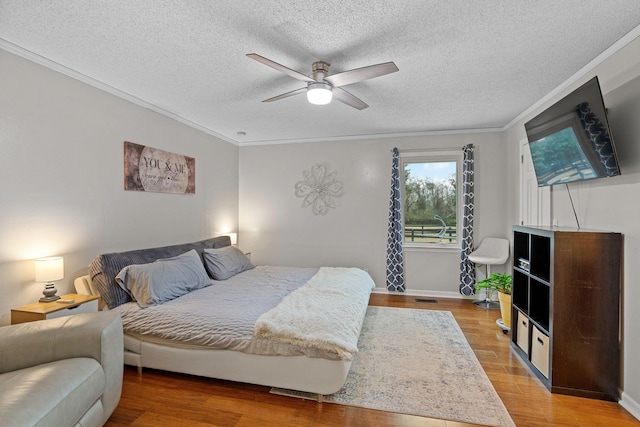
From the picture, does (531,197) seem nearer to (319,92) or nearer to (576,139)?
(576,139)

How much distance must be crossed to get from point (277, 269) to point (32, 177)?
266 centimetres

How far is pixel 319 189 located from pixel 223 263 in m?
2.07

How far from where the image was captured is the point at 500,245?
14.5 ft

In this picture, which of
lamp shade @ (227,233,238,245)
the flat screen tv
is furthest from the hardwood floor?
lamp shade @ (227,233,238,245)

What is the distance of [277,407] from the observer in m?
2.15

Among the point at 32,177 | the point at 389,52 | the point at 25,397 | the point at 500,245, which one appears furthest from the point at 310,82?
the point at 500,245

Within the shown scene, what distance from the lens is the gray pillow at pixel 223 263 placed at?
148 inches

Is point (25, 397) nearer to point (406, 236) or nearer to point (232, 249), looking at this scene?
point (232, 249)

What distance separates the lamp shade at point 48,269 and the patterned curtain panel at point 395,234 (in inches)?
155

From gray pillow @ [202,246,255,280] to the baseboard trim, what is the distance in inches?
145

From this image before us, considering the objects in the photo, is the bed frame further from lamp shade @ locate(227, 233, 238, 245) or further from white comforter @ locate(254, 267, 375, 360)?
lamp shade @ locate(227, 233, 238, 245)

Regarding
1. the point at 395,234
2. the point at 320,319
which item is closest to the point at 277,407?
the point at 320,319

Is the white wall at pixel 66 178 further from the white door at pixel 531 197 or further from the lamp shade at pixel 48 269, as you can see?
the white door at pixel 531 197

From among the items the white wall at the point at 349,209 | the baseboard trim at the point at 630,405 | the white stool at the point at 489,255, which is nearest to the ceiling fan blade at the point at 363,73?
the white wall at the point at 349,209
